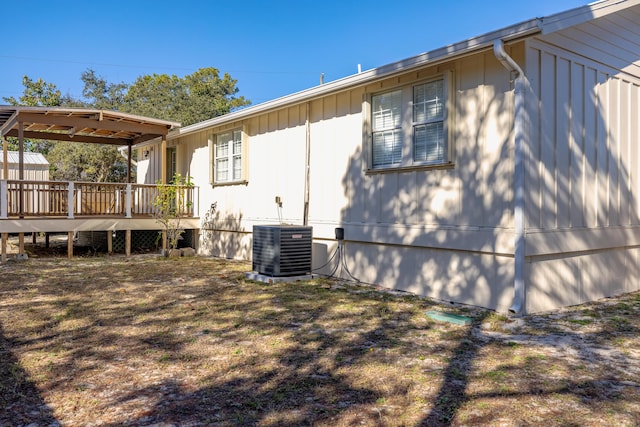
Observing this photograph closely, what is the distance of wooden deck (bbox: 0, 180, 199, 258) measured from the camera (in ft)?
30.1

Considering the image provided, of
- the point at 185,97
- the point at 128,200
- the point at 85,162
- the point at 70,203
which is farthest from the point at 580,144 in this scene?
the point at 185,97

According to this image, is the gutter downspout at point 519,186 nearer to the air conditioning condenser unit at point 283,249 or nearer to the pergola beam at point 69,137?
the air conditioning condenser unit at point 283,249

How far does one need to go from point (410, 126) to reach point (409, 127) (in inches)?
0.8

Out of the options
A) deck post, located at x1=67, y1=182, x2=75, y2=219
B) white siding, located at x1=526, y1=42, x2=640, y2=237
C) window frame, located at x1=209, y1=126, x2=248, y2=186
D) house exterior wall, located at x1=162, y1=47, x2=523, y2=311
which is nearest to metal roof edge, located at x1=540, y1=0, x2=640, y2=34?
white siding, located at x1=526, y1=42, x2=640, y2=237

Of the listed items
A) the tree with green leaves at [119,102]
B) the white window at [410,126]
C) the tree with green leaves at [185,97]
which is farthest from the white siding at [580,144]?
the tree with green leaves at [185,97]

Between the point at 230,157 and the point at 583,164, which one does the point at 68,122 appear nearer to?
the point at 230,157

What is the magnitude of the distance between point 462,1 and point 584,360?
19.2 meters

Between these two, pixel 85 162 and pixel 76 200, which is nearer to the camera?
pixel 76 200

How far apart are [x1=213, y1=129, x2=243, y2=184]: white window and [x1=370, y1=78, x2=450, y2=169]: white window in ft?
12.5

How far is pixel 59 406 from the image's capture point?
2648 mm

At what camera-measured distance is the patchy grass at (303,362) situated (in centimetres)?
259

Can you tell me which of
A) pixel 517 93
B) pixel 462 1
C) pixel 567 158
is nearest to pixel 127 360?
pixel 517 93

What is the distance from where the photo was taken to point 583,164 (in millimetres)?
5652

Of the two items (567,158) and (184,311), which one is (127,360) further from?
(567,158)
